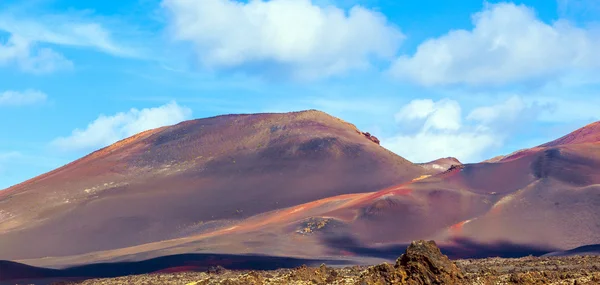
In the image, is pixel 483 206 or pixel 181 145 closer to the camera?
pixel 483 206

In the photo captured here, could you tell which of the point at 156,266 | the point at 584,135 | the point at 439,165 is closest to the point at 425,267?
the point at 156,266

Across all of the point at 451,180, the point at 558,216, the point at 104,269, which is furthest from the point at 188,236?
the point at 558,216

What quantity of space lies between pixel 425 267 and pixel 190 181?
244 feet

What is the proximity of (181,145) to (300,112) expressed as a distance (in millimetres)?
17141

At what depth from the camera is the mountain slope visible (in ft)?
266

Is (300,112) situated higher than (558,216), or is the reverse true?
(300,112)

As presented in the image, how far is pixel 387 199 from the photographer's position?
72062 mm

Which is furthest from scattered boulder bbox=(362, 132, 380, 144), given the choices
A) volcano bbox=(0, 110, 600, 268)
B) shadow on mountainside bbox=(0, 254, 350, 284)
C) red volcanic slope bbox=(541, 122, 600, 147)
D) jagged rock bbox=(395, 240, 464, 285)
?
jagged rock bbox=(395, 240, 464, 285)

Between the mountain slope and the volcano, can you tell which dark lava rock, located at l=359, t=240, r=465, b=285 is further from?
the mountain slope

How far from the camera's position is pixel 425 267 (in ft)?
64.2

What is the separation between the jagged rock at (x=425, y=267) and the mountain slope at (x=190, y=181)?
198ft

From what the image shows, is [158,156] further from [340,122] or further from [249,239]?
[249,239]

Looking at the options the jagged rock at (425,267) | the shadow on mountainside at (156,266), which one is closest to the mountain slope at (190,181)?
the shadow on mountainside at (156,266)

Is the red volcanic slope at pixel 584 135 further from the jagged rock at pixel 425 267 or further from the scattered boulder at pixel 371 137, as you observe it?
the jagged rock at pixel 425 267
